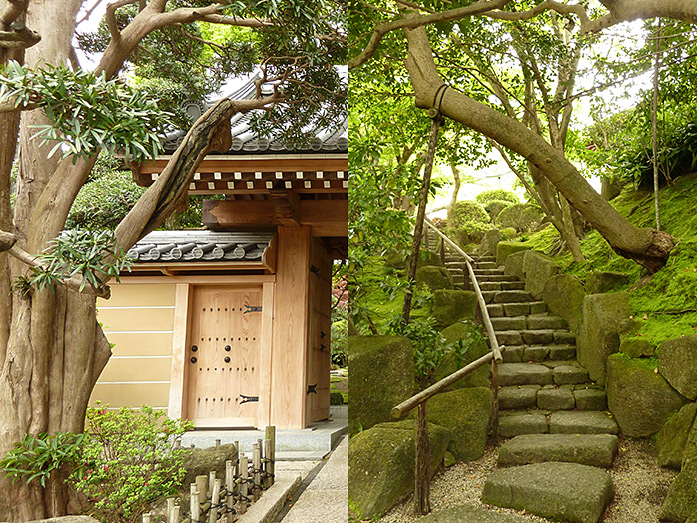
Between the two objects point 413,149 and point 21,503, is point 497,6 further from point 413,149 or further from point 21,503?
point 21,503

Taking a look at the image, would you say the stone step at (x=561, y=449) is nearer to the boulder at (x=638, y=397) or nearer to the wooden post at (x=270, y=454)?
the boulder at (x=638, y=397)

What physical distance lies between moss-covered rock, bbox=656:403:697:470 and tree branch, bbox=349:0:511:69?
41.6 inches

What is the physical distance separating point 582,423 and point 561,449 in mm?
69

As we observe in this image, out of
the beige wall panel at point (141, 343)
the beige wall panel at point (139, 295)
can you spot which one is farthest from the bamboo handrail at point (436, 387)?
the beige wall panel at point (139, 295)

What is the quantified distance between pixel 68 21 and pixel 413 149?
1959 mm

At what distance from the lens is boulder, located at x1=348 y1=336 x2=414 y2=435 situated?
3.27 ft

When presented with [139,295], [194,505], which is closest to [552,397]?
[194,505]

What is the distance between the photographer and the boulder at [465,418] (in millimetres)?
871

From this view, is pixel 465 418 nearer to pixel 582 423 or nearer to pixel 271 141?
pixel 582 423

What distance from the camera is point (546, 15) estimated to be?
1166mm

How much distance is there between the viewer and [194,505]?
70.9 inches

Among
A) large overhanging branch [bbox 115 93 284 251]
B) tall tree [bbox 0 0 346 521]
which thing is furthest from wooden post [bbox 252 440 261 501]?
large overhanging branch [bbox 115 93 284 251]

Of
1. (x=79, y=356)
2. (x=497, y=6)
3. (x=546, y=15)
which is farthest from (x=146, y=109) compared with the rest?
(x=546, y=15)

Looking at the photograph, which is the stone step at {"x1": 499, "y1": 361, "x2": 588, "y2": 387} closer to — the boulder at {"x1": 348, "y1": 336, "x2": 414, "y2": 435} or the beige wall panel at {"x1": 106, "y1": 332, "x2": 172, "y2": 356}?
the boulder at {"x1": 348, "y1": 336, "x2": 414, "y2": 435}
